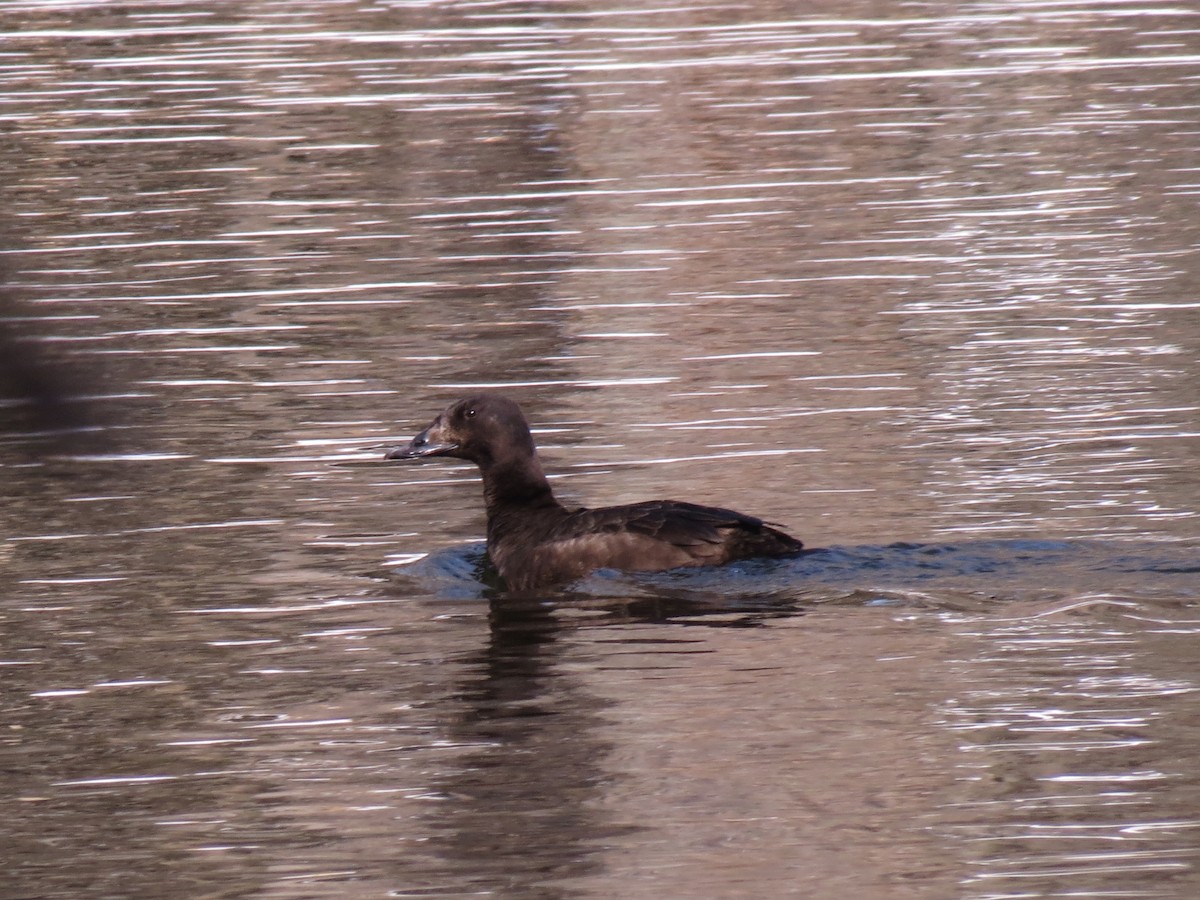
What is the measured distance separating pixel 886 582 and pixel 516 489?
2556mm

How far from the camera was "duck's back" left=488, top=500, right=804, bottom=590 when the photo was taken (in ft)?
34.3

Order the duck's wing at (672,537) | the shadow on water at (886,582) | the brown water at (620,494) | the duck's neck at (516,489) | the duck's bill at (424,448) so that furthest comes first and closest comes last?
the duck's bill at (424,448) < the duck's neck at (516,489) < the duck's wing at (672,537) < the shadow on water at (886,582) < the brown water at (620,494)

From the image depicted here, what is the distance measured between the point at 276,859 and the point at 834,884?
1869 mm

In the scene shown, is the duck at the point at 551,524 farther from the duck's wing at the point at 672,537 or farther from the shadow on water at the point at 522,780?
the shadow on water at the point at 522,780

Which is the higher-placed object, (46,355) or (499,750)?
(46,355)

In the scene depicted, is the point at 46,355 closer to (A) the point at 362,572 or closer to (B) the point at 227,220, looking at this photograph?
(A) the point at 362,572

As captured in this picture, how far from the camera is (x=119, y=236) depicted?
2105 cm

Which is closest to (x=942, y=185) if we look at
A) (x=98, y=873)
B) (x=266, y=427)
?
(x=266, y=427)

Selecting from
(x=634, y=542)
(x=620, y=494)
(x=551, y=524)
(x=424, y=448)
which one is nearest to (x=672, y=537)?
(x=634, y=542)

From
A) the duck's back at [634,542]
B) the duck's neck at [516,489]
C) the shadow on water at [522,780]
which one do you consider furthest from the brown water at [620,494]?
the duck's neck at [516,489]

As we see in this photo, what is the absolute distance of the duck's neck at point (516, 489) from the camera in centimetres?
1180

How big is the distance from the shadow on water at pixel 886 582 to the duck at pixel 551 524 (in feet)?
0.32

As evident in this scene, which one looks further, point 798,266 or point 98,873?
point 798,266

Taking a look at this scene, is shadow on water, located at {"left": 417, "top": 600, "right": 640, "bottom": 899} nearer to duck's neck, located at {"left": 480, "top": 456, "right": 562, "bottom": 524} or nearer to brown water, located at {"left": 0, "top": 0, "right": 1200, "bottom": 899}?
brown water, located at {"left": 0, "top": 0, "right": 1200, "bottom": 899}
